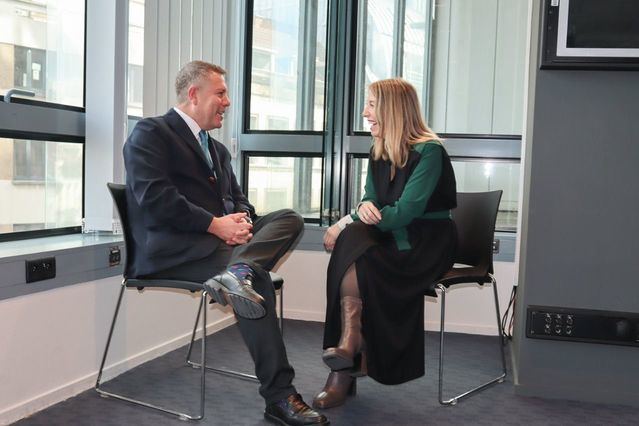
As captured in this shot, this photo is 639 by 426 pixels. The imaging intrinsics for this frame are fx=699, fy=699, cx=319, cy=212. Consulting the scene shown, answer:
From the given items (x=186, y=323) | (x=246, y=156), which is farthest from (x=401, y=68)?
(x=186, y=323)

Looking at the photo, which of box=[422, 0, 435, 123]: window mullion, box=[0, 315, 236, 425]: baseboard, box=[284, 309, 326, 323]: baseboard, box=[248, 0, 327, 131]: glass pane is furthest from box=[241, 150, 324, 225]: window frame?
box=[0, 315, 236, 425]: baseboard

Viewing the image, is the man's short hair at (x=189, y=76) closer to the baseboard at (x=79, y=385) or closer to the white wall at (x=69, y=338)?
the white wall at (x=69, y=338)

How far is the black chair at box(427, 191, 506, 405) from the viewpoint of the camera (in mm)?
2809

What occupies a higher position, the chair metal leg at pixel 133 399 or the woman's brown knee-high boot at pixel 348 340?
the woman's brown knee-high boot at pixel 348 340

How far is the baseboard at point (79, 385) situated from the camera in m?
2.34

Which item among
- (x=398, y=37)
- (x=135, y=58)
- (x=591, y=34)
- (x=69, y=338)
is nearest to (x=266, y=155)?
(x=398, y=37)

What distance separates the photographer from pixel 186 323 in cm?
344

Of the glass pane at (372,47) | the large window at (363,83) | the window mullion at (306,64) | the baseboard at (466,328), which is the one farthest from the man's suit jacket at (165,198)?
the baseboard at (466,328)

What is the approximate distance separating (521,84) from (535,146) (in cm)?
125

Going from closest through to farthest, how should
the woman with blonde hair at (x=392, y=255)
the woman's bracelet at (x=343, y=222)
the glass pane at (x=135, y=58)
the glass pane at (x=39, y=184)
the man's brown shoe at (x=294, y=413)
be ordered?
the man's brown shoe at (x=294, y=413), the woman with blonde hair at (x=392, y=255), the glass pane at (x=39, y=184), the woman's bracelet at (x=343, y=222), the glass pane at (x=135, y=58)

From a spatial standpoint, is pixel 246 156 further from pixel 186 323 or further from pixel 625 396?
pixel 625 396

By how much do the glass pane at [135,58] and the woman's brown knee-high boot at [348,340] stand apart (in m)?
1.33

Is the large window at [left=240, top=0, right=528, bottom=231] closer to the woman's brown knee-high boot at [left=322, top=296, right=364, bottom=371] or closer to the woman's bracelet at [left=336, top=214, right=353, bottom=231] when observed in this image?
the woman's bracelet at [left=336, top=214, right=353, bottom=231]

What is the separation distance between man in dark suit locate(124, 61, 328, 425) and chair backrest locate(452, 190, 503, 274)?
2.62ft
